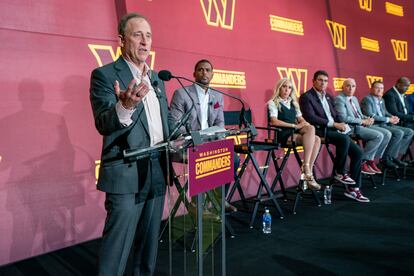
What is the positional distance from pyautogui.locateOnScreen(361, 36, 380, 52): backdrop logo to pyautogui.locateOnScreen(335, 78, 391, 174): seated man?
1924mm

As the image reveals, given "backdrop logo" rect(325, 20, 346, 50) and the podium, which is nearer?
the podium

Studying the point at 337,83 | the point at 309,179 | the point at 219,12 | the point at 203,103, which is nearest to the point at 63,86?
the point at 203,103

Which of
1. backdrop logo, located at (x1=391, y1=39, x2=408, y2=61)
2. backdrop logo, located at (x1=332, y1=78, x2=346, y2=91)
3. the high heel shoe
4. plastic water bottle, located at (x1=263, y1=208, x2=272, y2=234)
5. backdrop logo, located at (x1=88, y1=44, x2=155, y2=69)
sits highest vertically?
backdrop logo, located at (x1=391, y1=39, x2=408, y2=61)

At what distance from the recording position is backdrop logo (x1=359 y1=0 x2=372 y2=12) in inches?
259

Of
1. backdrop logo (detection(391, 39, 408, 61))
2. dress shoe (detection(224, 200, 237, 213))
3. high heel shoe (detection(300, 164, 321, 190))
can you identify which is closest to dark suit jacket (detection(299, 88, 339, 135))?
high heel shoe (detection(300, 164, 321, 190))

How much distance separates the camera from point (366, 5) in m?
6.71

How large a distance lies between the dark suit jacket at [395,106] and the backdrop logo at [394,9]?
2.04 metres

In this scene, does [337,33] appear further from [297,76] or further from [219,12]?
[219,12]

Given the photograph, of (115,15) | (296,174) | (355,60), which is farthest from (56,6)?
(355,60)

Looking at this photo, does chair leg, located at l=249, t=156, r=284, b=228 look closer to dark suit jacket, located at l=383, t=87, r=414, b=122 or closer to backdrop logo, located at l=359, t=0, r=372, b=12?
dark suit jacket, located at l=383, t=87, r=414, b=122

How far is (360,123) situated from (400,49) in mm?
3628

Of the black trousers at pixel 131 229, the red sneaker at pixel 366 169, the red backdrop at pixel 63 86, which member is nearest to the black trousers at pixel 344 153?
the red sneaker at pixel 366 169

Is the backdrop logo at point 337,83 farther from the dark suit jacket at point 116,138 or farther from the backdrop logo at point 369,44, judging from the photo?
the dark suit jacket at point 116,138

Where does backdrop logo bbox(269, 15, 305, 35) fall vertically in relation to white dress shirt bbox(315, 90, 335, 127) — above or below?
above
